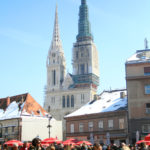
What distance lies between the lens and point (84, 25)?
12188cm

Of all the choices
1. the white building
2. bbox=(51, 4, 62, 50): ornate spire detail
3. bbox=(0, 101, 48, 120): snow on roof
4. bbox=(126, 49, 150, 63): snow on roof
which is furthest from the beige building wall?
bbox=(51, 4, 62, 50): ornate spire detail

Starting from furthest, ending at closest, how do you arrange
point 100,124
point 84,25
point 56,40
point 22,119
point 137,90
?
point 84,25 < point 56,40 < point 22,119 < point 100,124 < point 137,90

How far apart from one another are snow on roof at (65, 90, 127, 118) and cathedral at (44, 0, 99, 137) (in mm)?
48482

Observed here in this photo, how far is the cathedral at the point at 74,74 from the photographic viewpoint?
10388 centimetres

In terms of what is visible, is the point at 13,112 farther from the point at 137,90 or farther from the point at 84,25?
the point at 84,25

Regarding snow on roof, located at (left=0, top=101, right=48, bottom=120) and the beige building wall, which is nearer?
the beige building wall

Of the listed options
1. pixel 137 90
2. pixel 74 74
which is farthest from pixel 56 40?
pixel 137 90

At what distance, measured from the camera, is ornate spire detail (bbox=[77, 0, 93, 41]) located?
119 m

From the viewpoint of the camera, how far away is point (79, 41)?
120 m

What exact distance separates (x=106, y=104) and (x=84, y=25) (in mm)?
76457

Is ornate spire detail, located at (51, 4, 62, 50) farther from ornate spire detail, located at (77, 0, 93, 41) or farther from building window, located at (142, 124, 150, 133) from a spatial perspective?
building window, located at (142, 124, 150, 133)

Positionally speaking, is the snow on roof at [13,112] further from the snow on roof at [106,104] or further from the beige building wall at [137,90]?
the beige building wall at [137,90]

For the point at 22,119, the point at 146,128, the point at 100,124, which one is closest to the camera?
the point at 146,128

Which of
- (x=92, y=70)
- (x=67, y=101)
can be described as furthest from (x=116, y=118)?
(x=92, y=70)
